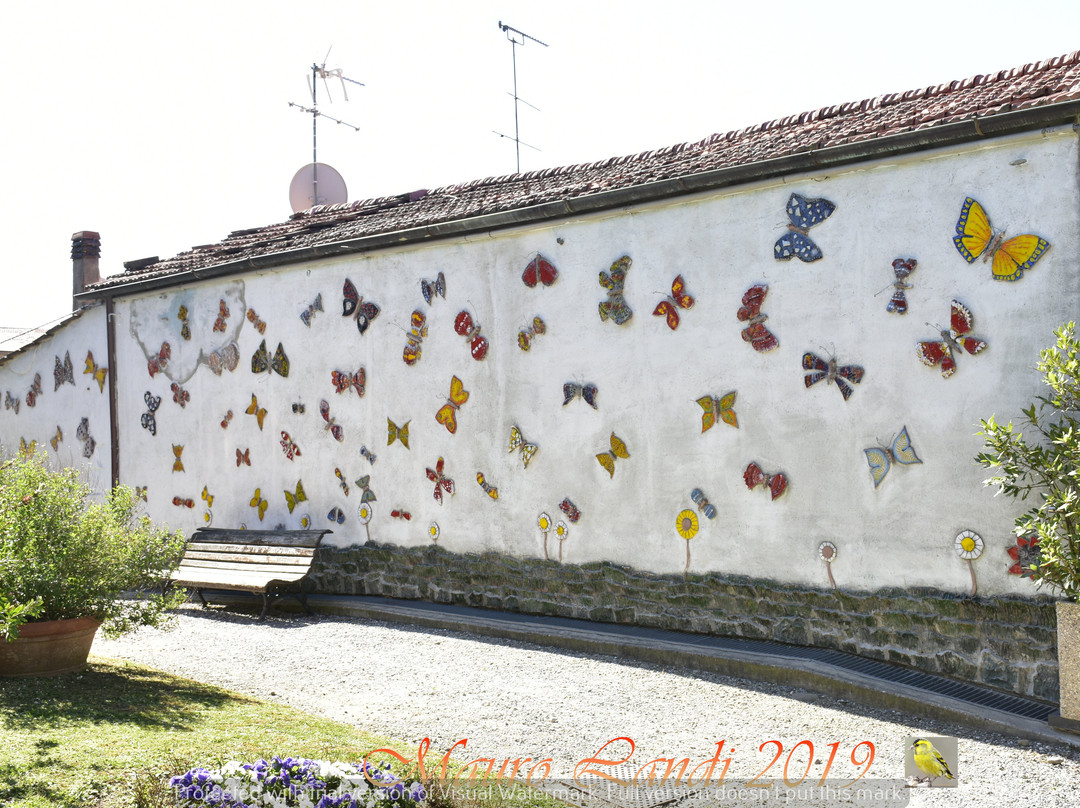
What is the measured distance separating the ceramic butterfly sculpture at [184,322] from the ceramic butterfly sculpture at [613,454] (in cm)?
602

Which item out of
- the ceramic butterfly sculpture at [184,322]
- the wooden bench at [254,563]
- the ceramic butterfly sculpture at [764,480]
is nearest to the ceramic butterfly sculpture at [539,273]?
the ceramic butterfly sculpture at [764,480]

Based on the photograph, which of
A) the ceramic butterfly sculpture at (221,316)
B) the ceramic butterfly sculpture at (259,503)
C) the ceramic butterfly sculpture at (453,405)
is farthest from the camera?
the ceramic butterfly sculpture at (221,316)

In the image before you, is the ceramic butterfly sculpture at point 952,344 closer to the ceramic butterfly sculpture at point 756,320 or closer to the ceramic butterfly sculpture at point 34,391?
the ceramic butterfly sculpture at point 756,320

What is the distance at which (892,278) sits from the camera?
623 cm

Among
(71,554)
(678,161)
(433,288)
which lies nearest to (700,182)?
(678,161)

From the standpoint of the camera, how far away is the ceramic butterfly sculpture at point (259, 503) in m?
10.5

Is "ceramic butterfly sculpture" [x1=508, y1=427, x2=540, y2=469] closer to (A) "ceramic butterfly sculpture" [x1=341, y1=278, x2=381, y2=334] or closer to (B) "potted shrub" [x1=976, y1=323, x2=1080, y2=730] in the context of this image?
(A) "ceramic butterfly sculpture" [x1=341, y1=278, x2=381, y2=334]

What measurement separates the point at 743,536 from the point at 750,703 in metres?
1.48

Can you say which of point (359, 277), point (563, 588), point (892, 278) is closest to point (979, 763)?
point (892, 278)

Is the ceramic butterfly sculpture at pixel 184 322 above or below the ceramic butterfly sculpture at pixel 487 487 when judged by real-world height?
above

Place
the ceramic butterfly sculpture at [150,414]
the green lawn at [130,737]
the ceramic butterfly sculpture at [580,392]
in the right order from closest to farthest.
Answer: the green lawn at [130,737] < the ceramic butterfly sculpture at [580,392] < the ceramic butterfly sculpture at [150,414]

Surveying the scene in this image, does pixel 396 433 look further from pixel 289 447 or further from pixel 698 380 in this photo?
pixel 698 380

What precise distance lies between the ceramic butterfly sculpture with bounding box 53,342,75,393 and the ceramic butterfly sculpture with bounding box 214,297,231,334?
3.16 m

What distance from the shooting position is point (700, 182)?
23.1 ft
